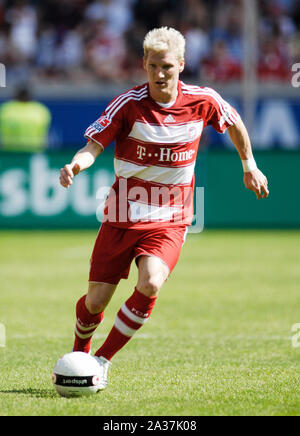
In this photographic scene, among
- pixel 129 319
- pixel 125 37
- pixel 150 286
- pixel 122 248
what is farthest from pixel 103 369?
pixel 125 37

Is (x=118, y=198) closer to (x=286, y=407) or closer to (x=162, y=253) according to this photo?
(x=162, y=253)

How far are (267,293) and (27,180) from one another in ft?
21.0

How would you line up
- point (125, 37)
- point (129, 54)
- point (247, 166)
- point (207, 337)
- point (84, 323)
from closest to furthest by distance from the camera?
point (84, 323) → point (247, 166) → point (207, 337) → point (129, 54) → point (125, 37)

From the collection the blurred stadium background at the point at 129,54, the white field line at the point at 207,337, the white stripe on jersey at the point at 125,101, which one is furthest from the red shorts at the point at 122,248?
the blurred stadium background at the point at 129,54

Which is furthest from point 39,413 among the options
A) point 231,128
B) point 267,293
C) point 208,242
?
point 208,242

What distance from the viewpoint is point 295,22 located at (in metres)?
19.6

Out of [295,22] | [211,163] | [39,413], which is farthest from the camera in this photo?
[295,22]

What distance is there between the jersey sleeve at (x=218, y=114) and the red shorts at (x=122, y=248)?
0.80 metres

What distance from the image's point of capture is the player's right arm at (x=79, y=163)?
15.1ft

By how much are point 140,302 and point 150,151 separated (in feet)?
3.08

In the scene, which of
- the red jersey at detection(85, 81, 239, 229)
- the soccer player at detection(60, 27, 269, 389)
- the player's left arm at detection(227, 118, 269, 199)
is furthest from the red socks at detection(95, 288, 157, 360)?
the player's left arm at detection(227, 118, 269, 199)

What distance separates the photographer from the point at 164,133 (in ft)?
16.8

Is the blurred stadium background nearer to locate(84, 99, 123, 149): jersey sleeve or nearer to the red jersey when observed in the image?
the red jersey

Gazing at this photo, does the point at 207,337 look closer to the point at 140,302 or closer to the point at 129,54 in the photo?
the point at 140,302
